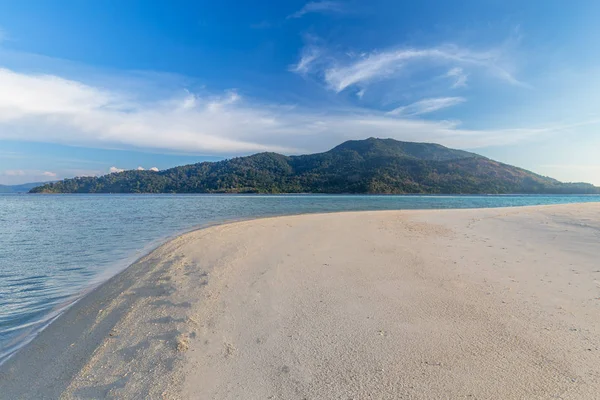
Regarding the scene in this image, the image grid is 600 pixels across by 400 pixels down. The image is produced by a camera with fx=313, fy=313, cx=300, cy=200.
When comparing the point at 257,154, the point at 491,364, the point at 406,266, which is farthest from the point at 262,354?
the point at 257,154

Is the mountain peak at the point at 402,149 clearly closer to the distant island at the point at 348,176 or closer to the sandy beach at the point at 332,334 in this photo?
the distant island at the point at 348,176

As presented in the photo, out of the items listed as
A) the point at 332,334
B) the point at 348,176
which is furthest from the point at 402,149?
the point at 332,334

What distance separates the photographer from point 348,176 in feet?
425

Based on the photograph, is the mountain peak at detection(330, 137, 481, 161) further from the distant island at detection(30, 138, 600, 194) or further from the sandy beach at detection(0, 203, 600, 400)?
the sandy beach at detection(0, 203, 600, 400)

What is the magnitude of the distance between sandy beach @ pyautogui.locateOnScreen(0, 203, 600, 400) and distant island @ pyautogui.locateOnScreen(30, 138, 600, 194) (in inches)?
4382

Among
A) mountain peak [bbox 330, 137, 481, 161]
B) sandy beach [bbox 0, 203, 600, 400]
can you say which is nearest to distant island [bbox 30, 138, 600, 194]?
mountain peak [bbox 330, 137, 481, 161]

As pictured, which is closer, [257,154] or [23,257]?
[23,257]

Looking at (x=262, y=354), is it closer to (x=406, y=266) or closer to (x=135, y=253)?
(x=406, y=266)

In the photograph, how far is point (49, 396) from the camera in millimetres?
3297

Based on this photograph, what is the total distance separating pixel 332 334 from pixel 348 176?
127m

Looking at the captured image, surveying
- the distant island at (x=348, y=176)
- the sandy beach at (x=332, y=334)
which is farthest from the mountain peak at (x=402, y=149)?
the sandy beach at (x=332, y=334)

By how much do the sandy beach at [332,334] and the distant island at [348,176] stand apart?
365 feet

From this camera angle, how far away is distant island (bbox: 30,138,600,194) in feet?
398

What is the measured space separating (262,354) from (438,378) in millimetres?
1958
